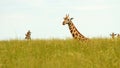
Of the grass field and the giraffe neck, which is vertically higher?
the giraffe neck

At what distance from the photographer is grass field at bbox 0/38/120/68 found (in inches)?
579

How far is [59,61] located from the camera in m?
14.9

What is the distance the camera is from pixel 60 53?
1616 cm

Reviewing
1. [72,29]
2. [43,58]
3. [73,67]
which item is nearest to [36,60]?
[43,58]

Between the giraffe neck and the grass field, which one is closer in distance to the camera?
the grass field

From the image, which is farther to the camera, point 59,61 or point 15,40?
point 15,40

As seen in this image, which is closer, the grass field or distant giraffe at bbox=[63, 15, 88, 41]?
the grass field

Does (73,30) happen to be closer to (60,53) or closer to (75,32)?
(75,32)

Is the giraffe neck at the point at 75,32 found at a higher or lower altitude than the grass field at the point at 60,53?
higher

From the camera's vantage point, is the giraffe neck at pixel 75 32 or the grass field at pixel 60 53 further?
the giraffe neck at pixel 75 32

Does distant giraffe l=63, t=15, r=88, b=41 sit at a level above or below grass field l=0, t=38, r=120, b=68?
above

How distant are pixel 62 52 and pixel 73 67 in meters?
2.08

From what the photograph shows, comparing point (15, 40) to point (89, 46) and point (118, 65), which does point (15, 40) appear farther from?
point (118, 65)

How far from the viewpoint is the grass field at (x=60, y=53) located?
14695mm
